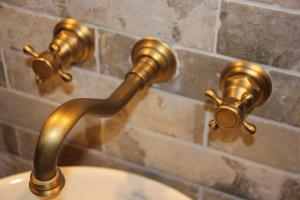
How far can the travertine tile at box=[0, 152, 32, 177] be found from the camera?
101 centimetres

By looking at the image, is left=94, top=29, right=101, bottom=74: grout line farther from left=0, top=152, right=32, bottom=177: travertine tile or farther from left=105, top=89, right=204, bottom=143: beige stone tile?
left=0, top=152, right=32, bottom=177: travertine tile

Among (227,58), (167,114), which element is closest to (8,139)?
(167,114)

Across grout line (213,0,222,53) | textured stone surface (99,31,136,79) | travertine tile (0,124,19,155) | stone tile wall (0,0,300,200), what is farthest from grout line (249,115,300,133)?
travertine tile (0,124,19,155)

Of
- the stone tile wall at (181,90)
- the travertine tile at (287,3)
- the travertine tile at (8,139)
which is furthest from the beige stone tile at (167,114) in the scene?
the travertine tile at (8,139)

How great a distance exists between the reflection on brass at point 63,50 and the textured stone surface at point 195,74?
0.16 meters

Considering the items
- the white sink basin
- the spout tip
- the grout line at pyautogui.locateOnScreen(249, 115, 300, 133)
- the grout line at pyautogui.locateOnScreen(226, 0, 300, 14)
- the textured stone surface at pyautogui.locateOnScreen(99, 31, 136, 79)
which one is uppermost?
the grout line at pyautogui.locateOnScreen(226, 0, 300, 14)

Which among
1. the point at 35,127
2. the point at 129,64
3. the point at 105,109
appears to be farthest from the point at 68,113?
the point at 35,127

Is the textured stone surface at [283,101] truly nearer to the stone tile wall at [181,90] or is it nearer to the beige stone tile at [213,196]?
the stone tile wall at [181,90]

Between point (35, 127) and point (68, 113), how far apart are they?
444 mm

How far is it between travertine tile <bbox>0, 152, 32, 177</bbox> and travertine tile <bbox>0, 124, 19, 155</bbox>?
2 cm

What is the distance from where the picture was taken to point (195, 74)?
0.66m

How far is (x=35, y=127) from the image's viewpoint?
920 mm

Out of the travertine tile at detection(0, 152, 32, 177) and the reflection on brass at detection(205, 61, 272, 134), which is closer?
the reflection on brass at detection(205, 61, 272, 134)

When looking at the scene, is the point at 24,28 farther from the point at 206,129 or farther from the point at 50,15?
the point at 206,129
